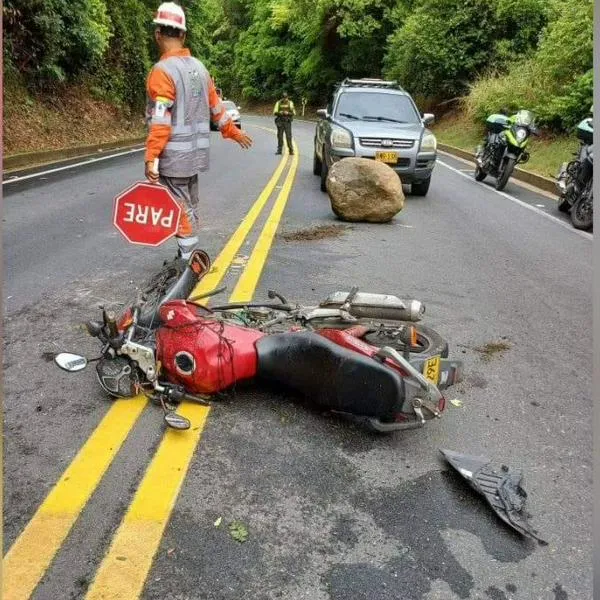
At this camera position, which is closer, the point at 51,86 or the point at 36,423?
the point at 36,423

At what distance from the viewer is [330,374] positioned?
3.18 m

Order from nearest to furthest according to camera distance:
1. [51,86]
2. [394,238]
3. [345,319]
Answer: [345,319] < [394,238] < [51,86]

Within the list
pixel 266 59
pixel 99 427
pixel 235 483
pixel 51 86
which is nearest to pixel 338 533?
pixel 235 483

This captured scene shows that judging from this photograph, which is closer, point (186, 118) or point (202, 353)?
point (202, 353)

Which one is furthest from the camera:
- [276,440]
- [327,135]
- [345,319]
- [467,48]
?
[467,48]

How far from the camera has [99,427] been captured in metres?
3.20

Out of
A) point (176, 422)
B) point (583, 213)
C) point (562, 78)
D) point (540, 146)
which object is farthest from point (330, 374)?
point (562, 78)

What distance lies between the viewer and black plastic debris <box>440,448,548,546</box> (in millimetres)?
2622

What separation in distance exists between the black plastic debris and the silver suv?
28.3 feet

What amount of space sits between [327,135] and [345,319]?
8.31m

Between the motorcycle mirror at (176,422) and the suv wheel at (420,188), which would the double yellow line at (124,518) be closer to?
the motorcycle mirror at (176,422)

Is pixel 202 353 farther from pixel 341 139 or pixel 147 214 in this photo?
pixel 341 139

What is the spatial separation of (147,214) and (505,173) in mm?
10406

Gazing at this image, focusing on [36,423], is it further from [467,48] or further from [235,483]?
[467,48]
